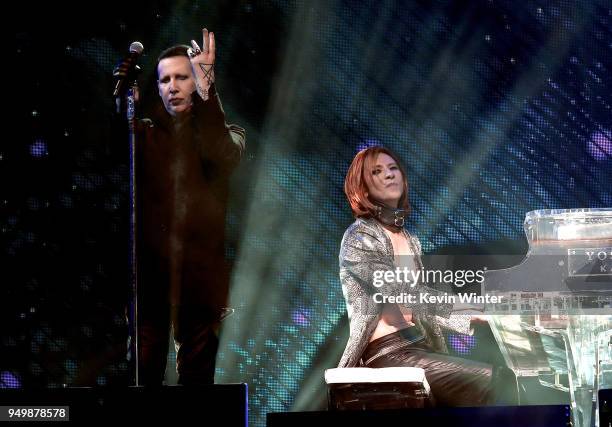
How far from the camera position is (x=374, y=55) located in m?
4.69

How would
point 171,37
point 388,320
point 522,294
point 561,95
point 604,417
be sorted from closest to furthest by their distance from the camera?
point 604,417
point 522,294
point 388,320
point 171,37
point 561,95

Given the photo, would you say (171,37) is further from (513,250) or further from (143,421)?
(143,421)

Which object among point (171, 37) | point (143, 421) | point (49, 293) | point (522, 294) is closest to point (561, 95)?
point (522, 294)

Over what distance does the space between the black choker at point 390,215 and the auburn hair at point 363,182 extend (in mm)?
29

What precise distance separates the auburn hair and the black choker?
1.1 inches

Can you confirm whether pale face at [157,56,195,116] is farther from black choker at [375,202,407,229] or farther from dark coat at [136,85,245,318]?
black choker at [375,202,407,229]

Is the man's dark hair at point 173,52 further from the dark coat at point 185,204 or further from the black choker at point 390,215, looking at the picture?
the black choker at point 390,215

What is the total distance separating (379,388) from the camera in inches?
137

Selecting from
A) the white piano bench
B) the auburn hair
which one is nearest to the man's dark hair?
the auburn hair

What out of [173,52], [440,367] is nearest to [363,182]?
[440,367]

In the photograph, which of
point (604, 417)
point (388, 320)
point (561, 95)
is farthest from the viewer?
point (561, 95)

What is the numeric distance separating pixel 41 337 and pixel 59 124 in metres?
1.12

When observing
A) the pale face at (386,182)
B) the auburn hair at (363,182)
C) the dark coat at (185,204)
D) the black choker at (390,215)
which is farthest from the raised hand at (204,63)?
the black choker at (390,215)

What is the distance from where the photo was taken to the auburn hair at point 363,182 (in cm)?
449
